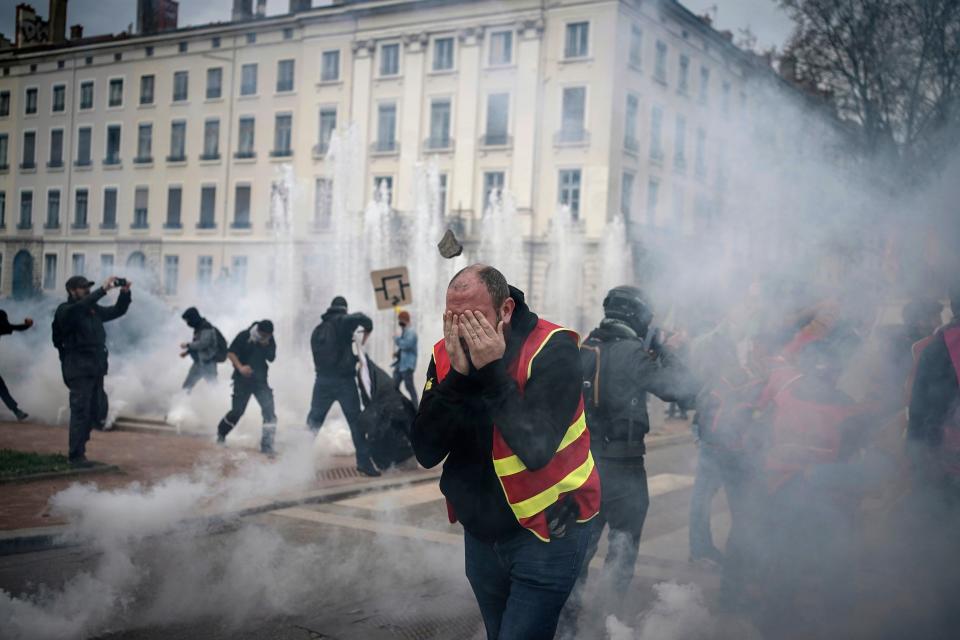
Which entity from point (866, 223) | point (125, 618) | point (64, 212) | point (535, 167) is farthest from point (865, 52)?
point (64, 212)

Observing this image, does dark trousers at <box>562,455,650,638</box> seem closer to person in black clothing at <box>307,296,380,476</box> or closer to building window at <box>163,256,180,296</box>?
person in black clothing at <box>307,296,380,476</box>

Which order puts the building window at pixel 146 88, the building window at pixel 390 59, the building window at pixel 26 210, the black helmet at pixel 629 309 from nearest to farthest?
the black helmet at pixel 629 309 → the building window at pixel 26 210 → the building window at pixel 390 59 → the building window at pixel 146 88

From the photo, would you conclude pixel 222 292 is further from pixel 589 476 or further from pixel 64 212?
pixel 589 476

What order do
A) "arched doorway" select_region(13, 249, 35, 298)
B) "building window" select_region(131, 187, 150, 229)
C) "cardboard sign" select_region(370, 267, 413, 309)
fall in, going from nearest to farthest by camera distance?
"cardboard sign" select_region(370, 267, 413, 309) < "arched doorway" select_region(13, 249, 35, 298) < "building window" select_region(131, 187, 150, 229)

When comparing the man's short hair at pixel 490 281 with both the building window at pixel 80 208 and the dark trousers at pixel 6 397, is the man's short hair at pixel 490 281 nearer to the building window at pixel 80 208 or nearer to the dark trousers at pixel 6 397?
the dark trousers at pixel 6 397

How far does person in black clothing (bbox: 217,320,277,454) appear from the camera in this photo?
9125 mm

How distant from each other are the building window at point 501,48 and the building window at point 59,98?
1170cm

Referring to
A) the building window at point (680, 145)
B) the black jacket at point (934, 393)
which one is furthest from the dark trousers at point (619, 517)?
the building window at point (680, 145)

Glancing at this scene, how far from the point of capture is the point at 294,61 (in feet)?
109

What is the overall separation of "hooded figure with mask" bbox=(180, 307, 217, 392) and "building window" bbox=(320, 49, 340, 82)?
74.7ft

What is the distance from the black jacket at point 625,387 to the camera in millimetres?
3961

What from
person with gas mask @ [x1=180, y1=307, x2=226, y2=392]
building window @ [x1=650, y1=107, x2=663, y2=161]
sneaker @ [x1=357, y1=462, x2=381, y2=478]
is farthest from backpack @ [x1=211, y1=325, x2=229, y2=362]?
building window @ [x1=650, y1=107, x2=663, y2=161]

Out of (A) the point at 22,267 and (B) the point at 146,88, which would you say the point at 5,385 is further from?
(B) the point at 146,88

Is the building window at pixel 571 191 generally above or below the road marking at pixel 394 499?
above
